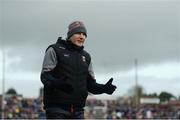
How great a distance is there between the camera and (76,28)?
16.8ft

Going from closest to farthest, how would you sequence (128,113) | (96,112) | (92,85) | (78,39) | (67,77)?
(67,77) < (78,39) < (92,85) < (96,112) < (128,113)

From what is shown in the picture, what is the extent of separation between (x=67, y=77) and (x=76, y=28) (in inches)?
19.9

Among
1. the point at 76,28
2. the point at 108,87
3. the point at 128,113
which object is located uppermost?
the point at 76,28

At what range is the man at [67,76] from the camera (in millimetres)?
4910

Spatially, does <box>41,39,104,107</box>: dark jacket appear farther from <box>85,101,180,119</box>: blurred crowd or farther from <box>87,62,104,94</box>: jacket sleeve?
<box>85,101,180,119</box>: blurred crowd

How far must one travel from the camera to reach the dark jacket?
490 centimetres

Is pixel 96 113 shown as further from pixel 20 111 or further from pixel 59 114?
pixel 59 114

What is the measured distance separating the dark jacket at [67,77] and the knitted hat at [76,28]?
0.32ft

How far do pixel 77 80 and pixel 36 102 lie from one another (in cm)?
2673

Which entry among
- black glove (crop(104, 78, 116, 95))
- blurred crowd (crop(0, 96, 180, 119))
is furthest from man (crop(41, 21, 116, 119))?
blurred crowd (crop(0, 96, 180, 119))

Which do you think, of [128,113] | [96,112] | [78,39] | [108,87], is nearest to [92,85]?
[108,87]

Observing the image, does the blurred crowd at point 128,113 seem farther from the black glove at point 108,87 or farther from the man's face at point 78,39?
the man's face at point 78,39

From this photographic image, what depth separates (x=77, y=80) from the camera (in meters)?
4.98

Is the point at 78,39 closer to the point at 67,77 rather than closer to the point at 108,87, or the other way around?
the point at 67,77
